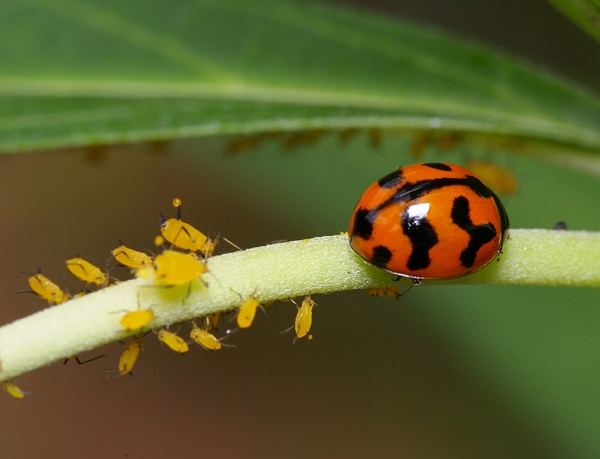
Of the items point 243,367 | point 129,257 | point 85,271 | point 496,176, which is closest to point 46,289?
point 85,271

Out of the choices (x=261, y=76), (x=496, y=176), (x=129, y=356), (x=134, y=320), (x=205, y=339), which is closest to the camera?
(x=134, y=320)

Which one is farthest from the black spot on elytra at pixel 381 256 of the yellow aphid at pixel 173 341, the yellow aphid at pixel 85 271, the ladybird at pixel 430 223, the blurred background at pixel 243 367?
the blurred background at pixel 243 367

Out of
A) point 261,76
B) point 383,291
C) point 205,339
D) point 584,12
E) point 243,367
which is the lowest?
point 243,367

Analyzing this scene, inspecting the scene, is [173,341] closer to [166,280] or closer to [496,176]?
[166,280]

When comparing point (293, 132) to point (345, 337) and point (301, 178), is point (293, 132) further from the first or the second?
point (345, 337)

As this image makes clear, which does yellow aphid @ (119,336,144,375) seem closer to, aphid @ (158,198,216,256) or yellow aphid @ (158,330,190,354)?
yellow aphid @ (158,330,190,354)

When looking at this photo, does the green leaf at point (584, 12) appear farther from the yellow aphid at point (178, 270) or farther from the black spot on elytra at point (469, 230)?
the yellow aphid at point (178, 270)
